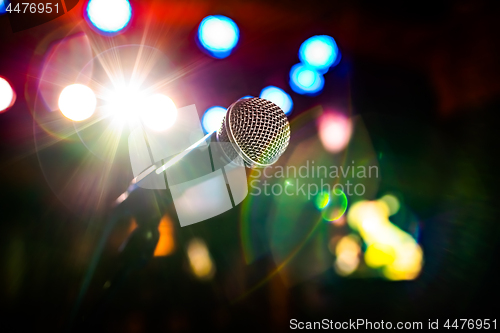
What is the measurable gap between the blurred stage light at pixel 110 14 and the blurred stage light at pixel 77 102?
1.13 ft

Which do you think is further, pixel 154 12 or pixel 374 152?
pixel 374 152

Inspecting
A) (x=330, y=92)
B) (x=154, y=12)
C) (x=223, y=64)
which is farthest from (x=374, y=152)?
(x=154, y=12)

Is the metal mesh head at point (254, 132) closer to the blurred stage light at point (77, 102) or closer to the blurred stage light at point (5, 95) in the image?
the blurred stage light at point (77, 102)

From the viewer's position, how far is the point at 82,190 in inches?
51.1

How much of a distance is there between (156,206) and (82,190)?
0.97 metres

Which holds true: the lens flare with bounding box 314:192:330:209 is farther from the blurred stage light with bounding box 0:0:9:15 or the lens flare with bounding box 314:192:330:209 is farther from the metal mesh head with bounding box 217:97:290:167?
the blurred stage light with bounding box 0:0:9:15

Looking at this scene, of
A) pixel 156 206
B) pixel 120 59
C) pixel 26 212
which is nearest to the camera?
pixel 156 206

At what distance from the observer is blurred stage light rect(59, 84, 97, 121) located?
1260mm

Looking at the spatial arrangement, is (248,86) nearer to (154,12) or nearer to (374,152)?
(154,12)

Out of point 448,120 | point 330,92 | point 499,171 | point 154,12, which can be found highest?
point 154,12

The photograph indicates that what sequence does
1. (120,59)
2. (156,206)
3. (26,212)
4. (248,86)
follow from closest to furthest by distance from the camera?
1. (156,206)
2. (26,212)
3. (120,59)
4. (248,86)

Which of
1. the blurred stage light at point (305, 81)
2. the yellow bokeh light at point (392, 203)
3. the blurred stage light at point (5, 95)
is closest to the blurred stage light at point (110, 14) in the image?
the blurred stage light at point (5, 95)

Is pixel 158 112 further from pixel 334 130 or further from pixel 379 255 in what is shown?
pixel 379 255

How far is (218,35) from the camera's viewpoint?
4.76ft
